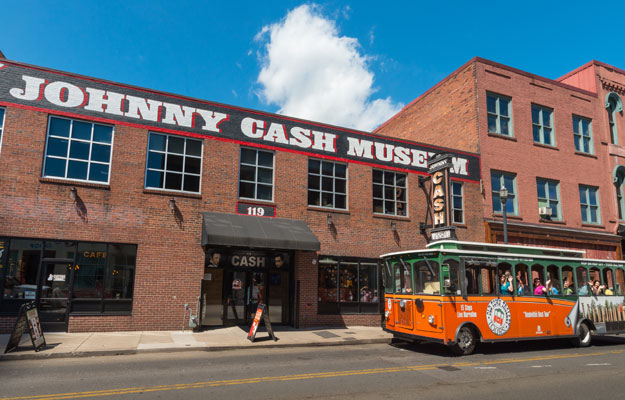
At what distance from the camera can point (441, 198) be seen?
59.8 ft

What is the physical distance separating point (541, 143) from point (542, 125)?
1.16 meters

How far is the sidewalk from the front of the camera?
10391mm

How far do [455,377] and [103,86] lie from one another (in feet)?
46.0

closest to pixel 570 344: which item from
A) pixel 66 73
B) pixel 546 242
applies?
pixel 546 242

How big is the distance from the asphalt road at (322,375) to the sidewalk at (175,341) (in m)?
0.44

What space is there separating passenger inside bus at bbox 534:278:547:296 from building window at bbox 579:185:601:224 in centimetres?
1367

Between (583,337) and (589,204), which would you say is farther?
(589,204)

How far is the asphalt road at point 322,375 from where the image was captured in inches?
276

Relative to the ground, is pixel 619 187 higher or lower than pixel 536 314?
higher

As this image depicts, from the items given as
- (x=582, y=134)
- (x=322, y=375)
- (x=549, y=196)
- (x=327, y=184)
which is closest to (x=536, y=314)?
(x=322, y=375)

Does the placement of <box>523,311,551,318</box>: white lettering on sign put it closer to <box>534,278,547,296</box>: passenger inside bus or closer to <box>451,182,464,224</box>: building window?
<box>534,278,547,296</box>: passenger inside bus

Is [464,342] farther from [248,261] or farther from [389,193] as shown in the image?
[389,193]

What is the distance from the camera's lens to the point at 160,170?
1505cm

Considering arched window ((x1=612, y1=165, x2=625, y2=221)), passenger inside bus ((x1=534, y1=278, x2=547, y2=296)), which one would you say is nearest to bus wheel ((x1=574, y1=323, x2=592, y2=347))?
passenger inside bus ((x1=534, y1=278, x2=547, y2=296))
